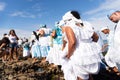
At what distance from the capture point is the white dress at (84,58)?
503 cm

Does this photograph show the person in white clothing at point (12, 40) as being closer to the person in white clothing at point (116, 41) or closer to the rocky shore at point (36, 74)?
the rocky shore at point (36, 74)

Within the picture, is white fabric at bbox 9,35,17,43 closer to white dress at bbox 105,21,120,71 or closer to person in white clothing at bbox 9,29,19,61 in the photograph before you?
person in white clothing at bbox 9,29,19,61

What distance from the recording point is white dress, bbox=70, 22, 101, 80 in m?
5.03

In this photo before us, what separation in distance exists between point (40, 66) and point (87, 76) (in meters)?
5.90

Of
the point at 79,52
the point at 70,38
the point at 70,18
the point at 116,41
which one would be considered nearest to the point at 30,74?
the point at 70,18

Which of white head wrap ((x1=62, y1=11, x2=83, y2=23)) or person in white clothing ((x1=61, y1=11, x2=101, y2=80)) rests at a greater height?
white head wrap ((x1=62, y1=11, x2=83, y2=23))

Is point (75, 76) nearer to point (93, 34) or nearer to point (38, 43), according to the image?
point (93, 34)

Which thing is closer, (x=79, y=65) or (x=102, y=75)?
(x=79, y=65)

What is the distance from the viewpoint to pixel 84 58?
16.5 feet

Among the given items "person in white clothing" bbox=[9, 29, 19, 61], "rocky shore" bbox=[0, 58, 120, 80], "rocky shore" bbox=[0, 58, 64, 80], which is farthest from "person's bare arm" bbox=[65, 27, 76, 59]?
"person in white clothing" bbox=[9, 29, 19, 61]

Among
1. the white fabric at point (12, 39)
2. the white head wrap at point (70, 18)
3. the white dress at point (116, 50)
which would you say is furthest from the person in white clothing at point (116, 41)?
the white fabric at point (12, 39)

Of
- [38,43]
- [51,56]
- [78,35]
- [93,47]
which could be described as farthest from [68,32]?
[38,43]

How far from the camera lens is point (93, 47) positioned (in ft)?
17.0

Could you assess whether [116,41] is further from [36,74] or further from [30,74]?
[30,74]
